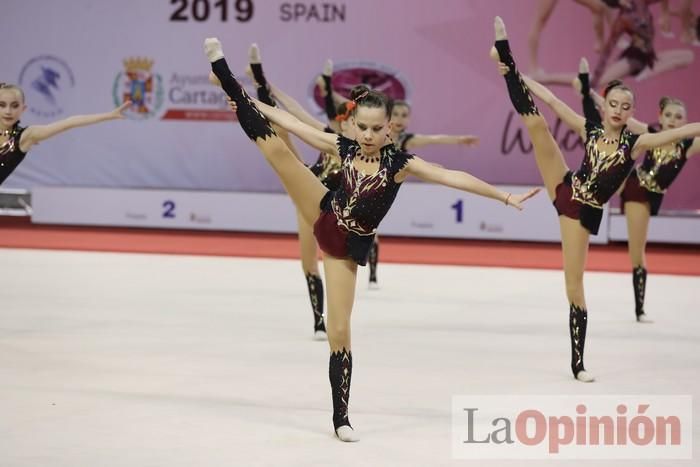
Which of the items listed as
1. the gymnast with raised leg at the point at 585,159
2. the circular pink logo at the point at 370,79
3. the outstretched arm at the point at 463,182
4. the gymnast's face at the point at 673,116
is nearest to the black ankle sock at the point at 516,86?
the gymnast with raised leg at the point at 585,159

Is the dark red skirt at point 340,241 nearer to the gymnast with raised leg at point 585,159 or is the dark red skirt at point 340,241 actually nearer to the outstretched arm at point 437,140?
the gymnast with raised leg at point 585,159

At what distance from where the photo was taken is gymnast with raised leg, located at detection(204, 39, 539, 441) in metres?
4.53

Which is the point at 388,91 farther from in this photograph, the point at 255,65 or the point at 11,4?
the point at 255,65

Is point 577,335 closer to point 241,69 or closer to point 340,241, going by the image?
point 340,241

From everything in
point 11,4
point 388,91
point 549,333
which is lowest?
point 549,333

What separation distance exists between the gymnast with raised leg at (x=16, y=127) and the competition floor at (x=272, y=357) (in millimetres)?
1163

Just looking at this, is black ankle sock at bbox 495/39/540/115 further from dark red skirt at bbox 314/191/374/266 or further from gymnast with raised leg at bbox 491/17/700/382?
dark red skirt at bbox 314/191/374/266

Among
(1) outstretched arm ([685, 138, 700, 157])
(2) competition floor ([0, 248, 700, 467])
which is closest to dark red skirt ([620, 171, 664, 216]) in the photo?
(1) outstretched arm ([685, 138, 700, 157])

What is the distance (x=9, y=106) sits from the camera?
21.7 feet

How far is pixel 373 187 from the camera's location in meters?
4.57

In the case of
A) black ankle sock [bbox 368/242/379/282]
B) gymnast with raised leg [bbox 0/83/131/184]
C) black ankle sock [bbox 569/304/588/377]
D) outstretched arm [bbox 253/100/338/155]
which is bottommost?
black ankle sock [bbox 368/242/379/282]

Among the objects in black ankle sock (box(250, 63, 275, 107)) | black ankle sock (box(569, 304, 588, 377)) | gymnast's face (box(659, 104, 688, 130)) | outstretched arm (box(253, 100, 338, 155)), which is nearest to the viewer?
outstretched arm (box(253, 100, 338, 155))

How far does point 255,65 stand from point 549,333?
9.05 feet

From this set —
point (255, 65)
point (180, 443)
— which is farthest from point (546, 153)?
point (180, 443)
